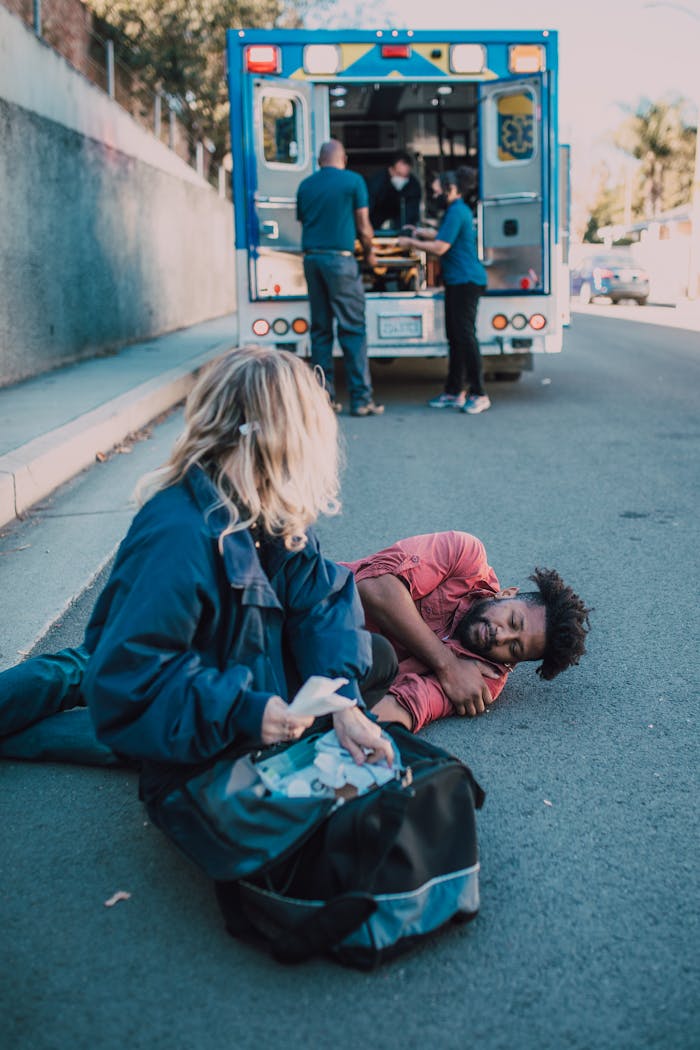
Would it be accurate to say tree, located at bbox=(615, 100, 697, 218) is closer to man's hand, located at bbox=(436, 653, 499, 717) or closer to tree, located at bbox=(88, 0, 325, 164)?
tree, located at bbox=(88, 0, 325, 164)

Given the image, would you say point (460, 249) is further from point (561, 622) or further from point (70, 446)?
point (561, 622)

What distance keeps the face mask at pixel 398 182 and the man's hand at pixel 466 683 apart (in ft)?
32.4

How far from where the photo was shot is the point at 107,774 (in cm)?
317

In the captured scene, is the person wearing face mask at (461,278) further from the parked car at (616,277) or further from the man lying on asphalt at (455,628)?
the parked car at (616,277)

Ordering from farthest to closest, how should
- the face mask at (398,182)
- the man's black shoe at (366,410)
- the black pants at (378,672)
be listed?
the face mask at (398,182) < the man's black shoe at (366,410) < the black pants at (378,672)

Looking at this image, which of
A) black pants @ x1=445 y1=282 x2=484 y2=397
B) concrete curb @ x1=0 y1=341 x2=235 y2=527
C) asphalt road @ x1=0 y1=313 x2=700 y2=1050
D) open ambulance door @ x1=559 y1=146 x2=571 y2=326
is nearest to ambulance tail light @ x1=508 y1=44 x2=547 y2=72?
open ambulance door @ x1=559 y1=146 x2=571 y2=326

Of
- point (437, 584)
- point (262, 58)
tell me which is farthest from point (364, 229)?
point (437, 584)

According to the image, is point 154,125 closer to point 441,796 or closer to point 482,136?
point 482,136

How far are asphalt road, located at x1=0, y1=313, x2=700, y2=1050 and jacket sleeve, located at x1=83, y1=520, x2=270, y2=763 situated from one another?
44 cm

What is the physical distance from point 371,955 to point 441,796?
14.3 inches

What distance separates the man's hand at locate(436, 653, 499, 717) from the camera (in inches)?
136

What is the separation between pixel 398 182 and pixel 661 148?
52.7 metres

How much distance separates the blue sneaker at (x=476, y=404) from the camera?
9.89 metres

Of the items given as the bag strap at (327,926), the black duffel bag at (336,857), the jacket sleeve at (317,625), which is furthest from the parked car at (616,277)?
the bag strap at (327,926)
